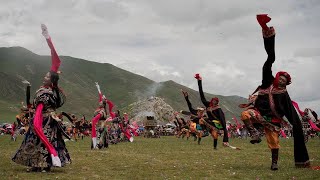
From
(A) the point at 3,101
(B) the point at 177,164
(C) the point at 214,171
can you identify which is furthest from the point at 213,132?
(A) the point at 3,101

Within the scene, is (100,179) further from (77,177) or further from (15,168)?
(15,168)

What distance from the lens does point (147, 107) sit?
338ft

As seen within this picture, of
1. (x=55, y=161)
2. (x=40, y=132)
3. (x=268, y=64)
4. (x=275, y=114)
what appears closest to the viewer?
(x=55, y=161)

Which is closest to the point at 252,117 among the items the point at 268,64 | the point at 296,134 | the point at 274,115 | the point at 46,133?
the point at 274,115

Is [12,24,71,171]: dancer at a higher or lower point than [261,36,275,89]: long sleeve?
lower

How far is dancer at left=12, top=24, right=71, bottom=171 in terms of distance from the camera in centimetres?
1191

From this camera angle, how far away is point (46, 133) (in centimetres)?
1235

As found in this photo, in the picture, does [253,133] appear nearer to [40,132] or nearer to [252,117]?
[252,117]

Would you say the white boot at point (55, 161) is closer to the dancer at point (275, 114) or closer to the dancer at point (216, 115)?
the dancer at point (275, 114)

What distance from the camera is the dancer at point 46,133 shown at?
1191cm

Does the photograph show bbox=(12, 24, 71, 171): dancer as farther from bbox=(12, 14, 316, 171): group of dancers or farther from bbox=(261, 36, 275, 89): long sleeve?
bbox=(261, 36, 275, 89): long sleeve

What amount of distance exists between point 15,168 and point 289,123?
9030 mm

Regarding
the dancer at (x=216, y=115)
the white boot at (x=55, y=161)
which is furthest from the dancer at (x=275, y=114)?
the dancer at (x=216, y=115)

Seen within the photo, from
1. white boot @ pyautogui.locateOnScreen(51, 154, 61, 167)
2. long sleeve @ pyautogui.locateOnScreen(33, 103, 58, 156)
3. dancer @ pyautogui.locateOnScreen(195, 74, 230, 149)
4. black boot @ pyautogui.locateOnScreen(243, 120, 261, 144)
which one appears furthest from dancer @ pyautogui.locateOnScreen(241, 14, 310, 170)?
dancer @ pyautogui.locateOnScreen(195, 74, 230, 149)
